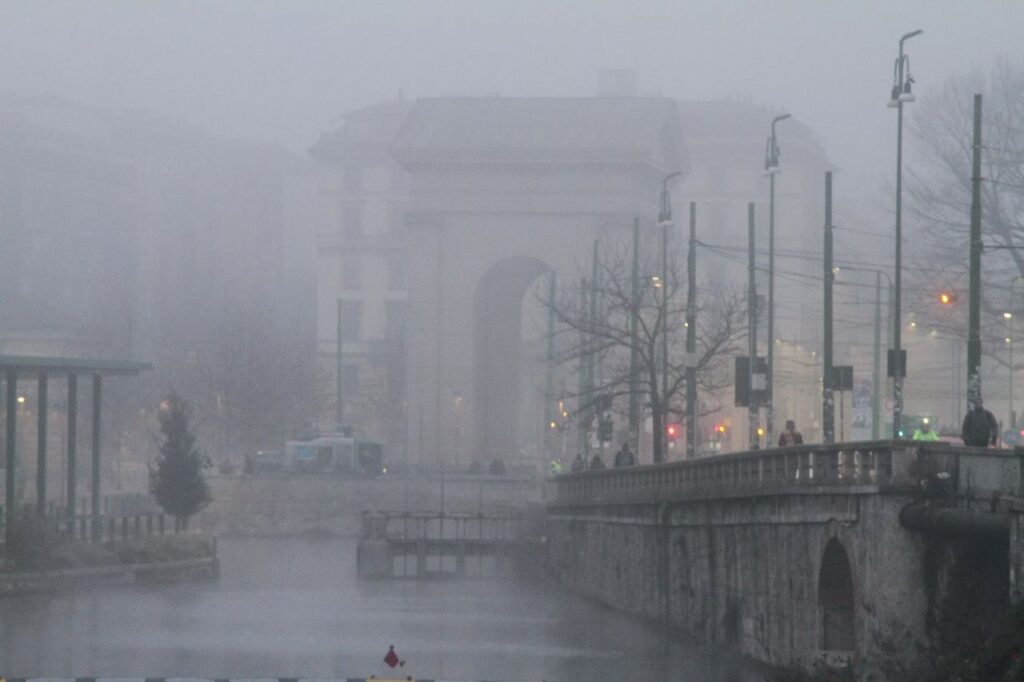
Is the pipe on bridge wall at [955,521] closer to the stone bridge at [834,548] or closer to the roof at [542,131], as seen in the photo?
the stone bridge at [834,548]

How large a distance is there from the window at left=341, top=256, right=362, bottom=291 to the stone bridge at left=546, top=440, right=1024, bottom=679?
4032 inches

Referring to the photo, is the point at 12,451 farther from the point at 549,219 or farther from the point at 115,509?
the point at 549,219

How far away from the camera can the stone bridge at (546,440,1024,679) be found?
3012cm

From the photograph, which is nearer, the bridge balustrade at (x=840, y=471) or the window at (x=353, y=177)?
the bridge balustrade at (x=840, y=471)

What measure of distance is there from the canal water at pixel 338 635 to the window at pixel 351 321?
7970cm

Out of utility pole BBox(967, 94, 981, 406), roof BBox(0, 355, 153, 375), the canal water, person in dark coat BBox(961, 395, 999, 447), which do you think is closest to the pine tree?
the canal water

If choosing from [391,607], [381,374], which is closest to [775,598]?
[391,607]

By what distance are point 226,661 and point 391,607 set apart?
51.8 feet

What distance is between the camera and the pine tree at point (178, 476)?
70062mm

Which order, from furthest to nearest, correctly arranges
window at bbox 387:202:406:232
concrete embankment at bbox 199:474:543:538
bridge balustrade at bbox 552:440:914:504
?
window at bbox 387:202:406:232
concrete embankment at bbox 199:474:543:538
bridge balustrade at bbox 552:440:914:504

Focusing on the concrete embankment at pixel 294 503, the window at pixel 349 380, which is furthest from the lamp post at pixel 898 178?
the window at pixel 349 380

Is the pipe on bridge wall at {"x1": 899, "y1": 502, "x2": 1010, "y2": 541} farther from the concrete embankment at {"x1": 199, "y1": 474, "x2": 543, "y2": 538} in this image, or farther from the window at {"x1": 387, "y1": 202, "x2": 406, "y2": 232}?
the window at {"x1": 387, "y1": 202, "x2": 406, "y2": 232}

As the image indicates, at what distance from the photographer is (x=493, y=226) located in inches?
3967

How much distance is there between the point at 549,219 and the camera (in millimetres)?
100188
